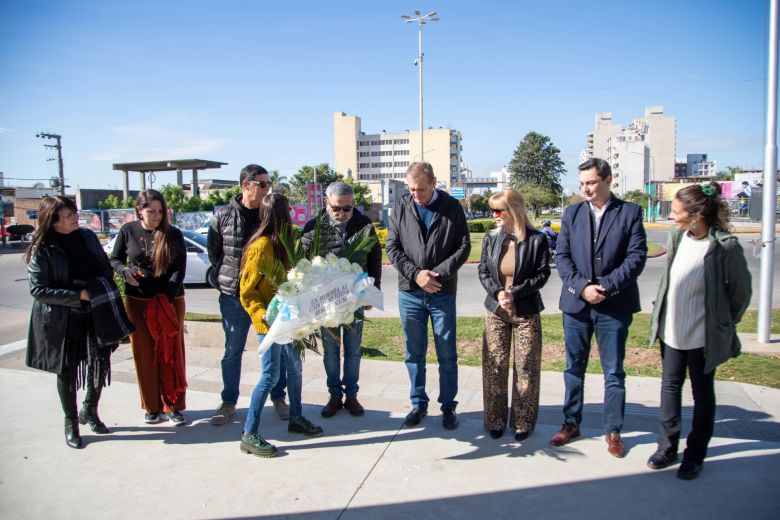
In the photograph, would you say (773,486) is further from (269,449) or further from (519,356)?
(269,449)

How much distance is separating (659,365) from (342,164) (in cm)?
13748

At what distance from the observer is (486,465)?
3.40m

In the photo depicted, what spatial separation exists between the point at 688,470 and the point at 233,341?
3366 mm

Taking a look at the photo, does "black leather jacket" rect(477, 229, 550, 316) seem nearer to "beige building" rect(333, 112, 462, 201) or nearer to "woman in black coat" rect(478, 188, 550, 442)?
"woman in black coat" rect(478, 188, 550, 442)

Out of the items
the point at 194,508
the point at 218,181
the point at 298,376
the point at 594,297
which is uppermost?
the point at 218,181

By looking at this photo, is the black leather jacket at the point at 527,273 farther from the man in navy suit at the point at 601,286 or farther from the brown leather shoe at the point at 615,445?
the brown leather shoe at the point at 615,445

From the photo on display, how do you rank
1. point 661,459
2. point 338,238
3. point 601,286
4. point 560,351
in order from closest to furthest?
1. point 661,459
2. point 601,286
3. point 338,238
4. point 560,351

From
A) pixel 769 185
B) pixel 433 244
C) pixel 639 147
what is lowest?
pixel 433 244

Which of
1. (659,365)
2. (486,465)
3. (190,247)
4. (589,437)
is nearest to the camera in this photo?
(486,465)

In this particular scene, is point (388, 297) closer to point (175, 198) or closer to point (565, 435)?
point (565, 435)

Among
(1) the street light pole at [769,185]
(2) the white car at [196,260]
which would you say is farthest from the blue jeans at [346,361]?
(2) the white car at [196,260]

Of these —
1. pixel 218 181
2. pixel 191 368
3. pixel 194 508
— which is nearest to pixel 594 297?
pixel 194 508

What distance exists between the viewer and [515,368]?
12.7 feet

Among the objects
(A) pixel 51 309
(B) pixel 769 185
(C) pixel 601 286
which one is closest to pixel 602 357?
(C) pixel 601 286
